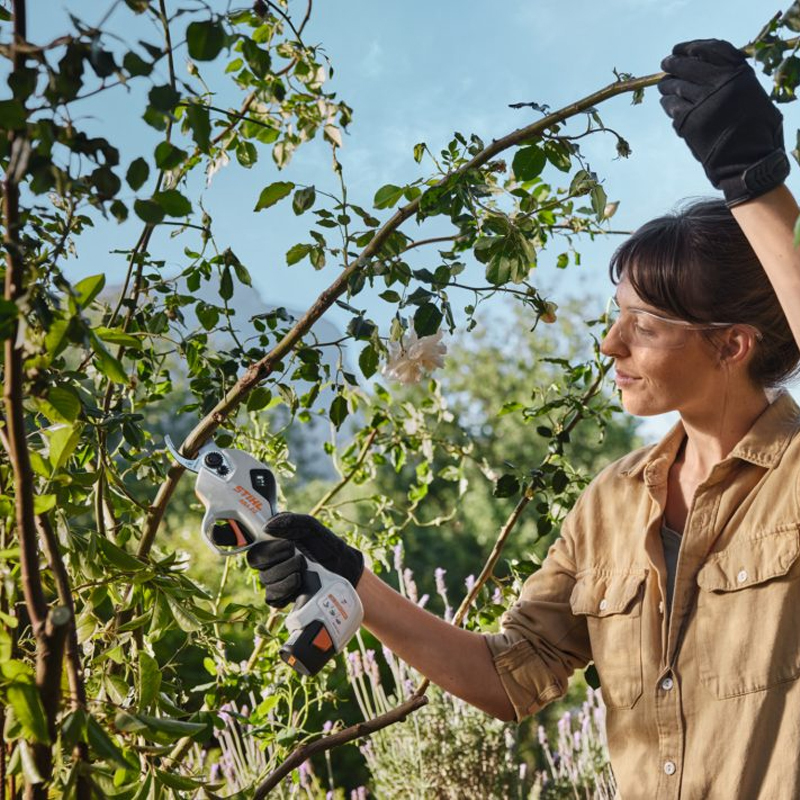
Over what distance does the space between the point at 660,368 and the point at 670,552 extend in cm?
29

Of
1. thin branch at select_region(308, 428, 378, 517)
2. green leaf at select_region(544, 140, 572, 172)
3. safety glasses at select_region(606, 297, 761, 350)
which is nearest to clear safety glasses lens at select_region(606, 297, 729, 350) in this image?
safety glasses at select_region(606, 297, 761, 350)

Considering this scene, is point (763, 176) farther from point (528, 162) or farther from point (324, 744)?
point (324, 744)

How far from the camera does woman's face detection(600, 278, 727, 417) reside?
5.35 feet

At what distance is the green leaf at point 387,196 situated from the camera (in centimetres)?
146

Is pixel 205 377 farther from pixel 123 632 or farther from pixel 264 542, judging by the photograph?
pixel 123 632

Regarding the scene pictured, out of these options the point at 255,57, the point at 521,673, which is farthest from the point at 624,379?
the point at 255,57

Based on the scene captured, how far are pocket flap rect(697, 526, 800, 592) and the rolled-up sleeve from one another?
27 cm

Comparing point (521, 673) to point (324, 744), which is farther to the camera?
point (521, 673)

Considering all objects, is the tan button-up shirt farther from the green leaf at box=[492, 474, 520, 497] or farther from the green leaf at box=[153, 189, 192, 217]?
the green leaf at box=[153, 189, 192, 217]

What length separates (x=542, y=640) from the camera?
1802mm

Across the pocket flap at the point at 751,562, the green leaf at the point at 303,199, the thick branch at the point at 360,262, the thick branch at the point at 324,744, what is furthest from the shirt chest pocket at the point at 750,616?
the green leaf at the point at 303,199

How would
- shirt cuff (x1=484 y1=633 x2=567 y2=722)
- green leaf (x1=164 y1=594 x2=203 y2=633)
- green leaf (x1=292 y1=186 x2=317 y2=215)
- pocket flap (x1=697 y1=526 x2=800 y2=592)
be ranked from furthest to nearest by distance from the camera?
shirt cuff (x1=484 y1=633 x2=567 y2=722) < pocket flap (x1=697 y1=526 x2=800 y2=592) < green leaf (x1=292 y1=186 x2=317 y2=215) < green leaf (x1=164 y1=594 x2=203 y2=633)

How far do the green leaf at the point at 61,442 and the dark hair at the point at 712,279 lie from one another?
92cm

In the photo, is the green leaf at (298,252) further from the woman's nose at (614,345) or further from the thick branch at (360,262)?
→ the woman's nose at (614,345)
